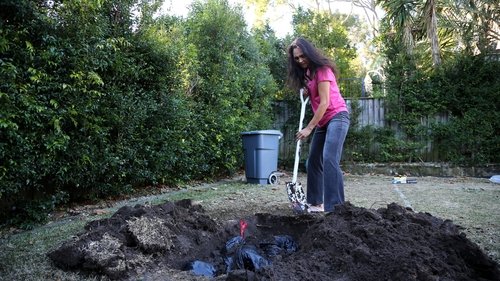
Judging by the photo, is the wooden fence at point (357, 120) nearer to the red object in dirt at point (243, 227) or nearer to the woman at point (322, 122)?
the woman at point (322, 122)

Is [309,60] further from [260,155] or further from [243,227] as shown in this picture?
[260,155]

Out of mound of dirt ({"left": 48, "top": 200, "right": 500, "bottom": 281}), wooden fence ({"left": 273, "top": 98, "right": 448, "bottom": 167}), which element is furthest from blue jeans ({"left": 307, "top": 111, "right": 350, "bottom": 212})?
wooden fence ({"left": 273, "top": 98, "right": 448, "bottom": 167})

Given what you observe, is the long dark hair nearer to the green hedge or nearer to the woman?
the woman

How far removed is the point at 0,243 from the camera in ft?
11.1

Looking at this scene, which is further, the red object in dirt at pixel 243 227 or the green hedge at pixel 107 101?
the green hedge at pixel 107 101

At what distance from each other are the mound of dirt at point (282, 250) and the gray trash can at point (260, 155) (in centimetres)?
430

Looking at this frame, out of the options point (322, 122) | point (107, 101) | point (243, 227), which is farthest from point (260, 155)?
point (243, 227)

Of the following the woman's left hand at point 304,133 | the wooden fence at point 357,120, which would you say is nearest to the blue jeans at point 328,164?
the woman's left hand at point 304,133

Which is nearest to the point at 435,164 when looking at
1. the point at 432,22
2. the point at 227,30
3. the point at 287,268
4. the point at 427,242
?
the point at 432,22

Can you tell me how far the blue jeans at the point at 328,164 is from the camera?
3926 mm

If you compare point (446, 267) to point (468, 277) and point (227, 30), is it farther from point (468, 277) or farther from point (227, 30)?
point (227, 30)

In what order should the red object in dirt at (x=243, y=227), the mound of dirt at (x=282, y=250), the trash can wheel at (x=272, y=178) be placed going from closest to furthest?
the mound of dirt at (x=282, y=250) < the red object in dirt at (x=243, y=227) < the trash can wheel at (x=272, y=178)

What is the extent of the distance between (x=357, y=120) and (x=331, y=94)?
Answer: 267 inches

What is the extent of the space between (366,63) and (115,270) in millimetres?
33277
